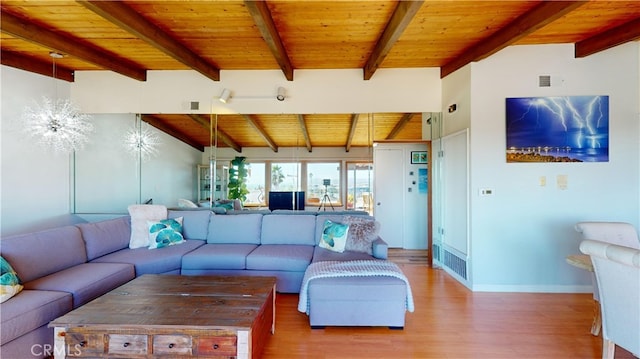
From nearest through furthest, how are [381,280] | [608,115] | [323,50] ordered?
[381,280] → [608,115] → [323,50]

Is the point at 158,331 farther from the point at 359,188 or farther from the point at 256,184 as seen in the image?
the point at 359,188

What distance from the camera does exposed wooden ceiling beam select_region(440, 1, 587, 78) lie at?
2.40 metres

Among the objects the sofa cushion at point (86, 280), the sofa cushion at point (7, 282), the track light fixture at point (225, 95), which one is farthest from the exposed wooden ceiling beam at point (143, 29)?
the sofa cushion at point (86, 280)

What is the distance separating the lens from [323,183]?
5.00 metres

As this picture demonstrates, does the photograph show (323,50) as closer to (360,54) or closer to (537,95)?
(360,54)

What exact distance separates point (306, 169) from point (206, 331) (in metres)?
3.41

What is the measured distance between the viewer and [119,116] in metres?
4.41

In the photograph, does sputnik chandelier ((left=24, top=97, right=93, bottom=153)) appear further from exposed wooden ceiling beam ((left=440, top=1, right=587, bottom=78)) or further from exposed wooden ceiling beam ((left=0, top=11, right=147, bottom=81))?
exposed wooden ceiling beam ((left=440, top=1, right=587, bottom=78))

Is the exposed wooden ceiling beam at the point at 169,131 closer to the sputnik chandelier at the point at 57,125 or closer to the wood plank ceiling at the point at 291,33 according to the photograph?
the wood plank ceiling at the point at 291,33

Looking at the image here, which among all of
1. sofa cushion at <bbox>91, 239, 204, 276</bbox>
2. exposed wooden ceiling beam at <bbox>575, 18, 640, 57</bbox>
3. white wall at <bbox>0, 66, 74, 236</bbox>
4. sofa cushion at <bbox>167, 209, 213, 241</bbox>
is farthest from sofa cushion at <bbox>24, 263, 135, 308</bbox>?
exposed wooden ceiling beam at <bbox>575, 18, 640, 57</bbox>

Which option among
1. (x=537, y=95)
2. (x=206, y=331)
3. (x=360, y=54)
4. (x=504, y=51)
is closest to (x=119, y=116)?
(x=360, y=54)

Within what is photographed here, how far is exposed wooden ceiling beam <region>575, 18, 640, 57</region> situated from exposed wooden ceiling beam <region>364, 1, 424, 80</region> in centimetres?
Answer: 229

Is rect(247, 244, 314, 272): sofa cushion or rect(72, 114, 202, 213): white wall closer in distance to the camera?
rect(247, 244, 314, 272): sofa cushion

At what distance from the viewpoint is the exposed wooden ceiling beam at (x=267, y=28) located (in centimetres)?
233
